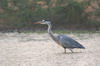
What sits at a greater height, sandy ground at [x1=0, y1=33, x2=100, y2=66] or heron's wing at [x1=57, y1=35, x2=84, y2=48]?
heron's wing at [x1=57, y1=35, x2=84, y2=48]

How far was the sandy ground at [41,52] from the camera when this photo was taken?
11273mm

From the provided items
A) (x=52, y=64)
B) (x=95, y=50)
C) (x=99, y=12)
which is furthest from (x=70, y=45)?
(x=99, y=12)

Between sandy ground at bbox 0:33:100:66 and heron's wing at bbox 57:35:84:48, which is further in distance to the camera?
heron's wing at bbox 57:35:84:48

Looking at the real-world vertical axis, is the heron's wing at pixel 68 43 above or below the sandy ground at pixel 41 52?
above

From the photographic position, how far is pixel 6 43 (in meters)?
15.1

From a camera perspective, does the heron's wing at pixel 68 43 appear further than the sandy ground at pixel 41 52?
Yes

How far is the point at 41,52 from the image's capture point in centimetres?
1306

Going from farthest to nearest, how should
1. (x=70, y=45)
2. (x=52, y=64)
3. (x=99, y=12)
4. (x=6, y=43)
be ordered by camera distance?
(x=99, y=12)
(x=6, y=43)
(x=70, y=45)
(x=52, y=64)

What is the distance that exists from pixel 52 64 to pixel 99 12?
7.78 metres

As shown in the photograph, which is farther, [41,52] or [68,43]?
[41,52]

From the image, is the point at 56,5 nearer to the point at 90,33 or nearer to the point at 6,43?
the point at 90,33

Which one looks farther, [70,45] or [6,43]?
[6,43]

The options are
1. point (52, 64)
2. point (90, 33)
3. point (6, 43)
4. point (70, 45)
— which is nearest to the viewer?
point (52, 64)

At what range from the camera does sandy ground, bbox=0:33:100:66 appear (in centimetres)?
1127
